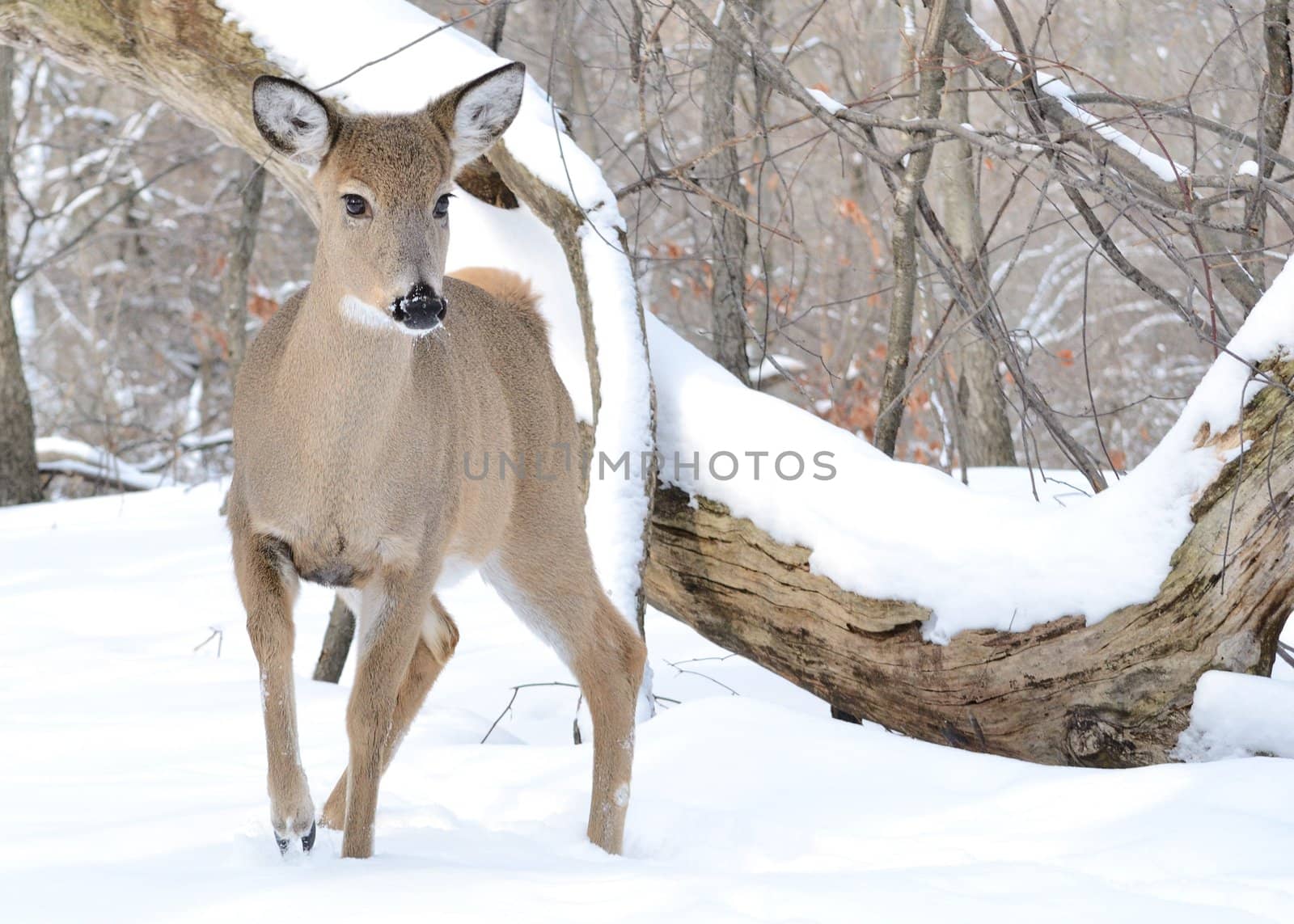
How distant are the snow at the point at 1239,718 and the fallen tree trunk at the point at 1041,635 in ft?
0.17

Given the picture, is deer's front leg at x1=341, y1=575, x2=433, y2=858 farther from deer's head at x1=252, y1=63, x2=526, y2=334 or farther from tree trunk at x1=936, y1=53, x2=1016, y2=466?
tree trunk at x1=936, y1=53, x2=1016, y2=466

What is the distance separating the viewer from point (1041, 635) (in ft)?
12.5

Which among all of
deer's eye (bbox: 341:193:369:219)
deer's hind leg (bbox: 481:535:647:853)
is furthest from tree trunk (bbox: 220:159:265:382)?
deer's eye (bbox: 341:193:369:219)

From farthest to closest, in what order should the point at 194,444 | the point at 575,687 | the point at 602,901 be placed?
the point at 194,444, the point at 575,687, the point at 602,901

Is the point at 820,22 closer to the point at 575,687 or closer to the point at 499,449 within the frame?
the point at 575,687

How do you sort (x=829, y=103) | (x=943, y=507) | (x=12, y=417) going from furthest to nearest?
(x=12, y=417) < (x=829, y=103) < (x=943, y=507)

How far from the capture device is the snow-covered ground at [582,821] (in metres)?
2.55

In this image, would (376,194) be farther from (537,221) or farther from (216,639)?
(216,639)

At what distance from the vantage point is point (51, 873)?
2693 mm

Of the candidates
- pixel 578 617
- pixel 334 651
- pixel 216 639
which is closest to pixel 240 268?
pixel 216 639

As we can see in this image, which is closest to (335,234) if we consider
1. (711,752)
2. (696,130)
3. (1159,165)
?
(711,752)

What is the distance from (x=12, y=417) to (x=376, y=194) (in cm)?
769

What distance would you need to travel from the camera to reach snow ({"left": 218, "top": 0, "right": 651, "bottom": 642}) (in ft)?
14.3

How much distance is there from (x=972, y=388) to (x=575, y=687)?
3.52m
